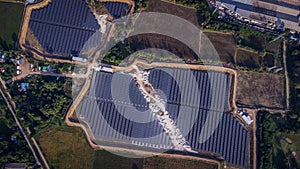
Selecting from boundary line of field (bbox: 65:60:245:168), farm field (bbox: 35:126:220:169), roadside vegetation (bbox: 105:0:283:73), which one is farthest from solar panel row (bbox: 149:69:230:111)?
farm field (bbox: 35:126:220:169)

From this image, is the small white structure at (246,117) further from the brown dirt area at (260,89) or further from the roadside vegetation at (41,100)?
the roadside vegetation at (41,100)

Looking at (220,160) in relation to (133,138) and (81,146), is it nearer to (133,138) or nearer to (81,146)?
(133,138)

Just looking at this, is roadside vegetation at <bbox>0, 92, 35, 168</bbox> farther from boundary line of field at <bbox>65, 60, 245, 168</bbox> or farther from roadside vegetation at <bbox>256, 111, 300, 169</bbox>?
roadside vegetation at <bbox>256, 111, 300, 169</bbox>

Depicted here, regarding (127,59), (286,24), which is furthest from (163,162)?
(286,24)

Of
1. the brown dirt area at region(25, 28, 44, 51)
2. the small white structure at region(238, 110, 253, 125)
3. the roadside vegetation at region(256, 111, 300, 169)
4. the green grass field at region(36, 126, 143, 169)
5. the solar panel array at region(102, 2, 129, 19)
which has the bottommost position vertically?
the green grass field at region(36, 126, 143, 169)

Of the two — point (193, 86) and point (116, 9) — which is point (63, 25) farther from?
point (193, 86)

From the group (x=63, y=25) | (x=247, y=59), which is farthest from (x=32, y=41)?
(x=247, y=59)
